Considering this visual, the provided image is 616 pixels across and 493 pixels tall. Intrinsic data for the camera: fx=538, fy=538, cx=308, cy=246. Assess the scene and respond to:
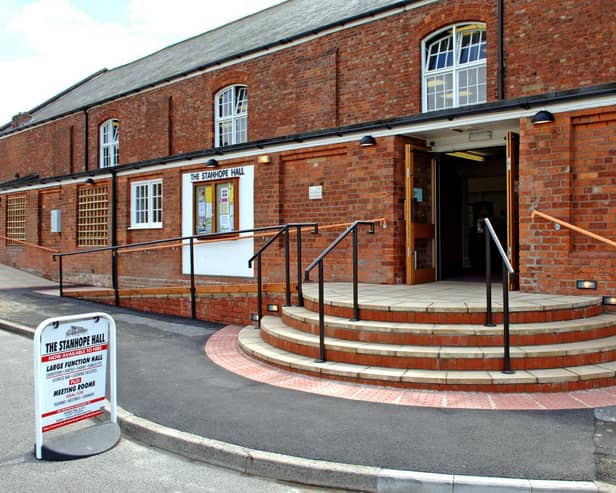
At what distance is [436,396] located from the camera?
538 centimetres

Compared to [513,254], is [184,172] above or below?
above

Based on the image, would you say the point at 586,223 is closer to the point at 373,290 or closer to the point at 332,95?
the point at 373,290

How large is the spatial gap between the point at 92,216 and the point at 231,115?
612 cm

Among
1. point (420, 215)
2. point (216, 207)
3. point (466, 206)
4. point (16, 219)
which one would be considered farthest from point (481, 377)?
point (16, 219)

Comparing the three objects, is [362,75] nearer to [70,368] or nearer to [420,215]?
[420,215]

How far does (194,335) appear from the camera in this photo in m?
8.85

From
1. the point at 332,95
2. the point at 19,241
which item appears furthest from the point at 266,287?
the point at 19,241

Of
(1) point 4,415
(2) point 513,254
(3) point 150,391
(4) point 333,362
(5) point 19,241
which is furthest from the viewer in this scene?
(5) point 19,241

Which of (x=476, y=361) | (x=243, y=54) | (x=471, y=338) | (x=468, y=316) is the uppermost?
(x=243, y=54)

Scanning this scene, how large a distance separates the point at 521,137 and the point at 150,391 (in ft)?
20.5

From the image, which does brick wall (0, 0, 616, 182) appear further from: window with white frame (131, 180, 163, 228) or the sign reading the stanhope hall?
the sign reading the stanhope hall

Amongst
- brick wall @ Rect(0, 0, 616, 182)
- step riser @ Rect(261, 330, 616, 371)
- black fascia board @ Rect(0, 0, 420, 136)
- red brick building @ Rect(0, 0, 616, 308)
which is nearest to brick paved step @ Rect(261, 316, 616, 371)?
step riser @ Rect(261, 330, 616, 371)

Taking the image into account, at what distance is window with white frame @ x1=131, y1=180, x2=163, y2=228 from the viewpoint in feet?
48.3

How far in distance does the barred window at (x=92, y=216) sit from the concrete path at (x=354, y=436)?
11.1 m
